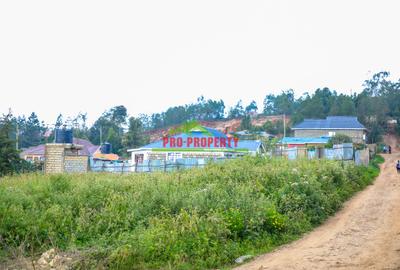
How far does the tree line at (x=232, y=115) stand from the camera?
2149 inches

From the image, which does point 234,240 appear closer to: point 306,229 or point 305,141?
point 306,229

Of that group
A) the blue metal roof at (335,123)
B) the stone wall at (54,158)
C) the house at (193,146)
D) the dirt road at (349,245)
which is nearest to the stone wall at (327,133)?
the blue metal roof at (335,123)

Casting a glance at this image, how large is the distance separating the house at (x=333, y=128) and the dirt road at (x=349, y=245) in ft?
123

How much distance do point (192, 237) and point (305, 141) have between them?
39.6 meters

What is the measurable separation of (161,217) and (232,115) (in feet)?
249

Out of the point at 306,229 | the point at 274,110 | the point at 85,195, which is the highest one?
the point at 274,110

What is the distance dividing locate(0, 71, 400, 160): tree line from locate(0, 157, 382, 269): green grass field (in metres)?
35.5

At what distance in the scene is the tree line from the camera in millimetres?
54597

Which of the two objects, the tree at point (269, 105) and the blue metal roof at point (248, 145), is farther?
the tree at point (269, 105)

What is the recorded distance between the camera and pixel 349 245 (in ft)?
28.3

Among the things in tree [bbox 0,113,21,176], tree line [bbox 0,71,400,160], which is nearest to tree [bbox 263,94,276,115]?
tree line [bbox 0,71,400,160]

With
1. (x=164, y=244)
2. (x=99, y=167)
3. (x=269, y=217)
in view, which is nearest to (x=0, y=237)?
(x=164, y=244)

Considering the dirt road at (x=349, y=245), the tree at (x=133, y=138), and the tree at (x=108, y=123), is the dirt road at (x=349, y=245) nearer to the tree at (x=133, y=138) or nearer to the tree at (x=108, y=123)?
the tree at (x=133, y=138)

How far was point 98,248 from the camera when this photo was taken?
7.79 meters
